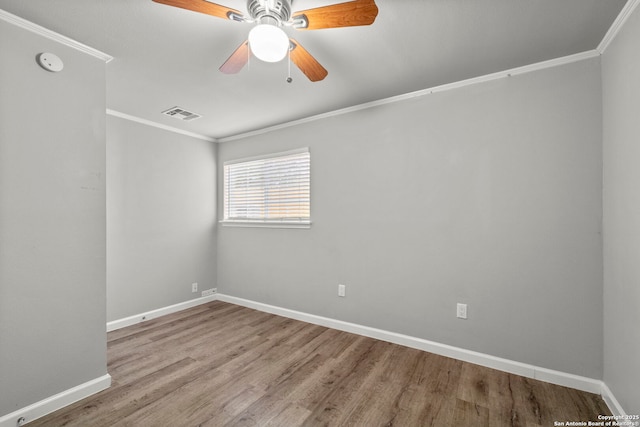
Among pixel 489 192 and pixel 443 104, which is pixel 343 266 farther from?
pixel 443 104

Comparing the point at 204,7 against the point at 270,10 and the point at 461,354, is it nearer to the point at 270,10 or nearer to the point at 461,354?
the point at 270,10

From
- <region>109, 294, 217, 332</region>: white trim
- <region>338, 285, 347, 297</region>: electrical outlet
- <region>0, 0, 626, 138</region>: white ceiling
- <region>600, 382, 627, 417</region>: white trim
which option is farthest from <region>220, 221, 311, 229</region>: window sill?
Answer: <region>600, 382, 627, 417</region>: white trim

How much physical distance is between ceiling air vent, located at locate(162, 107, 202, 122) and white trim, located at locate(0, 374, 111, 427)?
2.54 m

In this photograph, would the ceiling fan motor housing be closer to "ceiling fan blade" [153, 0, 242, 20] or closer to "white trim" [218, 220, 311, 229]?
"ceiling fan blade" [153, 0, 242, 20]

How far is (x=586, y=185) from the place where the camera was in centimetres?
203

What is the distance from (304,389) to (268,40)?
2.22 m

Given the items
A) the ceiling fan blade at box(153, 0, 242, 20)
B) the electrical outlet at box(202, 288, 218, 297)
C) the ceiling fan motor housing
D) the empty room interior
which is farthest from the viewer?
the electrical outlet at box(202, 288, 218, 297)

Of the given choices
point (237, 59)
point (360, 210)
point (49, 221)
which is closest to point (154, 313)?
point (49, 221)

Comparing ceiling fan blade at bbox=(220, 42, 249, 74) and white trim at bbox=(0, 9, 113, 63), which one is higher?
white trim at bbox=(0, 9, 113, 63)

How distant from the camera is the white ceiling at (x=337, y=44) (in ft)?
5.31

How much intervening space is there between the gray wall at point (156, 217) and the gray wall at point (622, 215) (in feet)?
13.9

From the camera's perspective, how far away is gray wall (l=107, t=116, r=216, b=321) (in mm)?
3189

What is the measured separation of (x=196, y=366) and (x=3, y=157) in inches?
76.8

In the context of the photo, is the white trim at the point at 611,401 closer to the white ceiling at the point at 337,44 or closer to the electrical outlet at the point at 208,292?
the white ceiling at the point at 337,44
